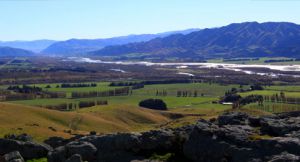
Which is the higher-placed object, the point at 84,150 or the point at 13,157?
the point at 84,150

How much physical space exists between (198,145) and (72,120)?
308ft

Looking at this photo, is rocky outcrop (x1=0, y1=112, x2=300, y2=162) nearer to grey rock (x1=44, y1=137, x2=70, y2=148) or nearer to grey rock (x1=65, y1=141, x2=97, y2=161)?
grey rock (x1=65, y1=141, x2=97, y2=161)

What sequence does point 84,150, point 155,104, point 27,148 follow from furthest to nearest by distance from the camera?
point 155,104
point 27,148
point 84,150

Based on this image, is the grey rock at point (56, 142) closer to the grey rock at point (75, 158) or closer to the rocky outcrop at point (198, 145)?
the rocky outcrop at point (198, 145)

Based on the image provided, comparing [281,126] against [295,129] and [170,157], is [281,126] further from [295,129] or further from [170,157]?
[170,157]

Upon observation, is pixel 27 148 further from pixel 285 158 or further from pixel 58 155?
pixel 285 158

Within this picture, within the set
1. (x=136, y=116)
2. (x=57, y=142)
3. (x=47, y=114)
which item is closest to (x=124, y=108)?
(x=136, y=116)

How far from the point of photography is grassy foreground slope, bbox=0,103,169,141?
11177cm

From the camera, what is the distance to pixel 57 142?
6106 centimetres

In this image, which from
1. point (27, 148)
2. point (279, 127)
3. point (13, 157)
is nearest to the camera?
point (279, 127)

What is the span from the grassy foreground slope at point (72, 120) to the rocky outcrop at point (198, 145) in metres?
49.5

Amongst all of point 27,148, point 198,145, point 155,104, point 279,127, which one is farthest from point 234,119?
point 155,104

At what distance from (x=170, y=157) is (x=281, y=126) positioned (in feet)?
39.0

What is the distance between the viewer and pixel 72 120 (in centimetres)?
13712
